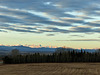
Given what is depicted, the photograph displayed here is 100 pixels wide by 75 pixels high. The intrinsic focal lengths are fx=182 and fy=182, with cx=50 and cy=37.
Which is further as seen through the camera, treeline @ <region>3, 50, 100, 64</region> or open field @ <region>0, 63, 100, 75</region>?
treeline @ <region>3, 50, 100, 64</region>

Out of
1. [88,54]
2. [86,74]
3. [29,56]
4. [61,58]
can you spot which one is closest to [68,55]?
[61,58]

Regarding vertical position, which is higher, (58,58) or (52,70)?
(58,58)

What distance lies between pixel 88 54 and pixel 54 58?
60.1 ft

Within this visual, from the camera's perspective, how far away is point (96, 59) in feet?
315

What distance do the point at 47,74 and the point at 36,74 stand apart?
107 inches

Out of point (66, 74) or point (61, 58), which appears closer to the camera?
point (66, 74)

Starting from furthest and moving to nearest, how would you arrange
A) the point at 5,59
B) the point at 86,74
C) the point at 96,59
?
the point at 96,59 → the point at 5,59 → the point at 86,74

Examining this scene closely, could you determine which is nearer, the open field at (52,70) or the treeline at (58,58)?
the open field at (52,70)

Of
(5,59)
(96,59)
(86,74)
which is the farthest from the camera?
(96,59)

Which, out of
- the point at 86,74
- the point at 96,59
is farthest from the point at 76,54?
the point at 86,74

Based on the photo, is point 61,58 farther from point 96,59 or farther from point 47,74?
point 47,74

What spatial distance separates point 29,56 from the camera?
93.4 meters

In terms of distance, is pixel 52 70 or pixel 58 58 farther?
pixel 58 58

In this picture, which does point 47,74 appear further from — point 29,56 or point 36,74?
point 29,56
